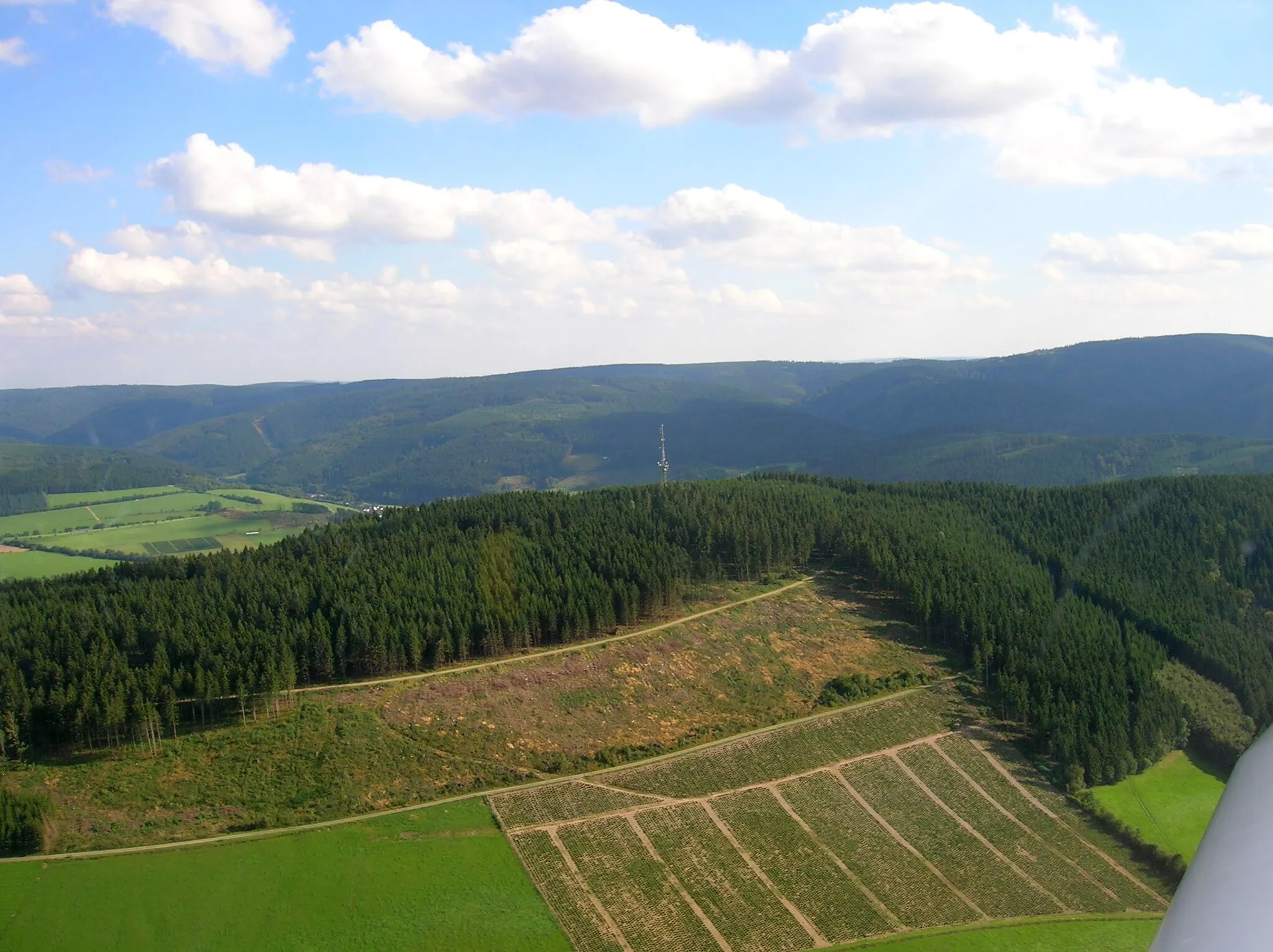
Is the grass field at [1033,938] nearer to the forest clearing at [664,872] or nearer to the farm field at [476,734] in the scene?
the forest clearing at [664,872]

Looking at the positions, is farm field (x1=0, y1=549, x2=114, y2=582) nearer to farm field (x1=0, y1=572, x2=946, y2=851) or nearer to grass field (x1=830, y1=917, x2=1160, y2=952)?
farm field (x1=0, y1=572, x2=946, y2=851)

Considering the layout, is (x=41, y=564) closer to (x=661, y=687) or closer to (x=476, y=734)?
(x=476, y=734)

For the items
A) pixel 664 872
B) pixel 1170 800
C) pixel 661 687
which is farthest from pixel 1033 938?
pixel 661 687

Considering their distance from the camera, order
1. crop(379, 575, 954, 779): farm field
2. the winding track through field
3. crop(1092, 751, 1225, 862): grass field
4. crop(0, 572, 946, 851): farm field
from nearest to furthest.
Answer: the winding track through field, crop(0, 572, 946, 851): farm field, crop(1092, 751, 1225, 862): grass field, crop(379, 575, 954, 779): farm field

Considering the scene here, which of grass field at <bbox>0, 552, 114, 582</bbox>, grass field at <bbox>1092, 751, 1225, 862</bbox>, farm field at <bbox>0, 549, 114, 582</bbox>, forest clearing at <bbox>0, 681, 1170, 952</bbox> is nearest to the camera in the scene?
forest clearing at <bbox>0, 681, 1170, 952</bbox>

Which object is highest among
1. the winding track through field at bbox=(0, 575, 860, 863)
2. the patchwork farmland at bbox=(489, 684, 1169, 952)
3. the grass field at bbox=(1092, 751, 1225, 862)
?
the winding track through field at bbox=(0, 575, 860, 863)

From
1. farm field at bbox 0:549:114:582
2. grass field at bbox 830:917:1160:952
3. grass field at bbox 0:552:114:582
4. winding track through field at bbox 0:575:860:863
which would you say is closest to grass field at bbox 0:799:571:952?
winding track through field at bbox 0:575:860:863

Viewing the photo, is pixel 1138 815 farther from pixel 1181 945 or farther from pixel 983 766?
pixel 1181 945

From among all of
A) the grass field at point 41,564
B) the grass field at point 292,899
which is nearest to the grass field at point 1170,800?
the grass field at point 292,899
